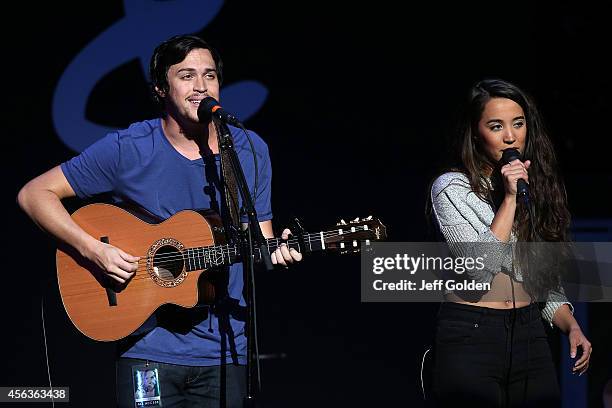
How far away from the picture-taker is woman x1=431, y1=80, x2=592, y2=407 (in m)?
3.48

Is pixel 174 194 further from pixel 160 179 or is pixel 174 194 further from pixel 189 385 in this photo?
pixel 189 385

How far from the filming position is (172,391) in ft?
11.6

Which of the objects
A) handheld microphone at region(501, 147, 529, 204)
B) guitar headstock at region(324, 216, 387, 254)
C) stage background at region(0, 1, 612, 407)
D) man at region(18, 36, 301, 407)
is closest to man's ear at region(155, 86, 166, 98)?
man at region(18, 36, 301, 407)

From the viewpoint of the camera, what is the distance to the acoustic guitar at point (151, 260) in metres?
3.66

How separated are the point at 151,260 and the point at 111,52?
1.99m

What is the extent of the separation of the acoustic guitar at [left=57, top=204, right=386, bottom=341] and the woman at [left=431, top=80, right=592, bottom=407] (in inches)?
16.2

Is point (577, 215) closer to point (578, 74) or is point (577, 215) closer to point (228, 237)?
point (578, 74)

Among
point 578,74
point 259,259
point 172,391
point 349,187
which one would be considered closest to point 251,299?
point 259,259

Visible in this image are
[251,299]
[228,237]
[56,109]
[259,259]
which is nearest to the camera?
[251,299]

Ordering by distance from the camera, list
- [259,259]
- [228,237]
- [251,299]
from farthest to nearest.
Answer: [228,237] < [259,259] < [251,299]

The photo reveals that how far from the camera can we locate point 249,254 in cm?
315

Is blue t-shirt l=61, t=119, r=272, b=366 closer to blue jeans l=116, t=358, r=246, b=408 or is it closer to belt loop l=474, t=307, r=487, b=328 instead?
blue jeans l=116, t=358, r=246, b=408

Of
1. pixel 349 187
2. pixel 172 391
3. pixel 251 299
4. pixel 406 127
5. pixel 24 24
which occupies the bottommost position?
pixel 172 391

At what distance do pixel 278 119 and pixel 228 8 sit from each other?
2.40ft
